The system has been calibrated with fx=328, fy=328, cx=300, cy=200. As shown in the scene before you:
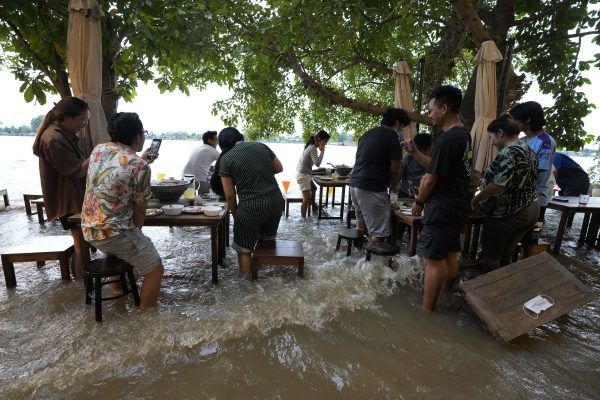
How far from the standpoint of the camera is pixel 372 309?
3.33 meters

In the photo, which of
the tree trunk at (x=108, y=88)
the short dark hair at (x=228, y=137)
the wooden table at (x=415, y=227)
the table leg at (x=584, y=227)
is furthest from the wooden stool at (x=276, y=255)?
the table leg at (x=584, y=227)

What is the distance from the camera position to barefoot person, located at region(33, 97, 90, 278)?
121 inches

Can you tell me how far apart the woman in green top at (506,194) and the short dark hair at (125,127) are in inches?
126

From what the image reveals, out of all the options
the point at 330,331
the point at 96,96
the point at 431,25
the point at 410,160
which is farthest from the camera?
the point at 431,25

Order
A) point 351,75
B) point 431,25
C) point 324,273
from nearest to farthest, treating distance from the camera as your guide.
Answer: point 324,273 → point 431,25 → point 351,75

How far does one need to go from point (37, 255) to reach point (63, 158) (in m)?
1.22

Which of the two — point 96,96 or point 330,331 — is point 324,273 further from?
point 96,96

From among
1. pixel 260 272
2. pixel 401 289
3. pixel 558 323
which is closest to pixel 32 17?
pixel 260 272

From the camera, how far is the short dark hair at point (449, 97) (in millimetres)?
2867

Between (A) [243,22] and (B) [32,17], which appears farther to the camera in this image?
(A) [243,22]

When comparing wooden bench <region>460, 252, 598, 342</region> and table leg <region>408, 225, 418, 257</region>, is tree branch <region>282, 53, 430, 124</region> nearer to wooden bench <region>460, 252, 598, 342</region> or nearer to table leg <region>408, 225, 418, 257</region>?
table leg <region>408, 225, 418, 257</region>

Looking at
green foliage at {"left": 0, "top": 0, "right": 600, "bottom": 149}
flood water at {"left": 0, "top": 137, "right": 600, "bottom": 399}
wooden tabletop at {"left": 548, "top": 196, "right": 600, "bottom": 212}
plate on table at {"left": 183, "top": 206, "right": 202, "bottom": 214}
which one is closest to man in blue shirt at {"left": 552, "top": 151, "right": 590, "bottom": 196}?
wooden tabletop at {"left": 548, "top": 196, "right": 600, "bottom": 212}

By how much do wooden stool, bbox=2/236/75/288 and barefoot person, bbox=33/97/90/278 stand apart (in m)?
0.39

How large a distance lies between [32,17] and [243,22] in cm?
326
